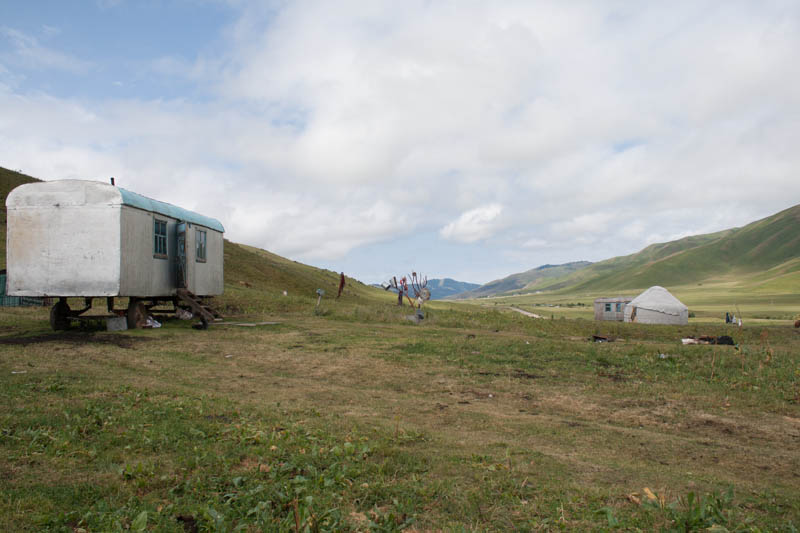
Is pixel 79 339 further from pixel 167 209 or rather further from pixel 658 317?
pixel 658 317

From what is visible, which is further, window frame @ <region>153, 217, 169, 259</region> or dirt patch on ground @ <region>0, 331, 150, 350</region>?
window frame @ <region>153, 217, 169, 259</region>

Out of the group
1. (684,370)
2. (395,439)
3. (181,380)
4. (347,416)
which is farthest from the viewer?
(684,370)

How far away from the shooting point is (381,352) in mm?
16438

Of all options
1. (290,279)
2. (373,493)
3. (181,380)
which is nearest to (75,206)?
(181,380)

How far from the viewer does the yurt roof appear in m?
44.7

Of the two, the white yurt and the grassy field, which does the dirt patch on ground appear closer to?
the grassy field

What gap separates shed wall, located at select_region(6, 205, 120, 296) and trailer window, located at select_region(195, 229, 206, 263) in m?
6.04

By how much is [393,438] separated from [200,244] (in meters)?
19.9

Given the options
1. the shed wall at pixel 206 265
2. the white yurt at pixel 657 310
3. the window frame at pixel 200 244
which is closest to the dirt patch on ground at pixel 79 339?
the shed wall at pixel 206 265

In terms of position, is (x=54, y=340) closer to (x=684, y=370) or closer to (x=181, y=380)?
(x=181, y=380)

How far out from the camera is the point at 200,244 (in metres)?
24.3

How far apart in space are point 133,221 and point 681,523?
19250 mm

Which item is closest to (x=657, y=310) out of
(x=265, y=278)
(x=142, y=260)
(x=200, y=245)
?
(x=265, y=278)

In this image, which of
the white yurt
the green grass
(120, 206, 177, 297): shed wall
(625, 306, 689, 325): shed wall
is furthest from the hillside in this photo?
(625, 306, 689, 325): shed wall
